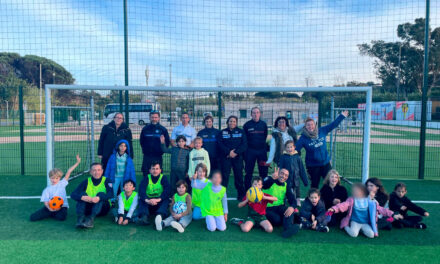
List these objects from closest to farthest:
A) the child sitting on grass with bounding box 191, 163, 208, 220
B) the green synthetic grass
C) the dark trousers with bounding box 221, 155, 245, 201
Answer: the green synthetic grass < the child sitting on grass with bounding box 191, 163, 208, 220 < the dark trousers with bounding box 221, 155, 245, 201

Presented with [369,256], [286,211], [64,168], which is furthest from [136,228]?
[64,168]

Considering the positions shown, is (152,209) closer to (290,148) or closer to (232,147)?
(232,147)

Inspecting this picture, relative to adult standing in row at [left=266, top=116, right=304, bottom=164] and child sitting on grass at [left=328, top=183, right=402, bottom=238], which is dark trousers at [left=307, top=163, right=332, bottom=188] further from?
child sitting on grass at [left=328, top=183, right=402, bottom=238]

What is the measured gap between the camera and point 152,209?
506cm

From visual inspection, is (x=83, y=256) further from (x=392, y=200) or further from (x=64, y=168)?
(x=64, y=168)

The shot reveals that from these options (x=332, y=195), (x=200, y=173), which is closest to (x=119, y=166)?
(x=200, y=173)

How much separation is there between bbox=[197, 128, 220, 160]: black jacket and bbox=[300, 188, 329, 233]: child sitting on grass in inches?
81.9

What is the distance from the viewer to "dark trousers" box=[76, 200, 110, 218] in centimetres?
475

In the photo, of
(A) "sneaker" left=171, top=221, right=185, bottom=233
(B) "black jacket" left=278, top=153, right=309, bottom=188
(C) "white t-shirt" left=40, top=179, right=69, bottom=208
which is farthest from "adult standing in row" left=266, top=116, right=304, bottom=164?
(C) "white t-shirt" left=40, top=179, right=69, bottom=208

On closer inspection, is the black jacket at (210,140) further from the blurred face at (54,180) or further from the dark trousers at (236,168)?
the blurred face at (54,180)

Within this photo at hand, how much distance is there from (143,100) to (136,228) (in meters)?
3.43

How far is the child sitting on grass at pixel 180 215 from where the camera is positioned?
4.43 m

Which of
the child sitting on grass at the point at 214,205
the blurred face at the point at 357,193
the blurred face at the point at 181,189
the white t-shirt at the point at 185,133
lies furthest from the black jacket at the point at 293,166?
the white t-shirt at the point at 185,133

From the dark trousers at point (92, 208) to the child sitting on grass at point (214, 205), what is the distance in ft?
5.17
